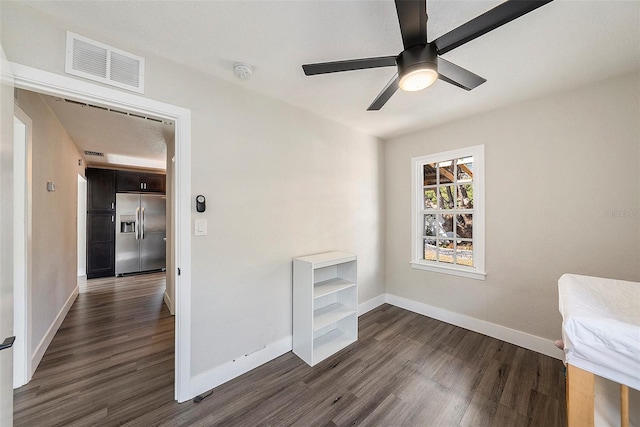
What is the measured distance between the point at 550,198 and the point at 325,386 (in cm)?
271

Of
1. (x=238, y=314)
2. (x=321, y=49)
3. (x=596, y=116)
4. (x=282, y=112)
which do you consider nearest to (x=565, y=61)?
(x=596, y=116)

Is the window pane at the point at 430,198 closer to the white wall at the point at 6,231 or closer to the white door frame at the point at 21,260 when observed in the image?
the white wall at the point at 6,231

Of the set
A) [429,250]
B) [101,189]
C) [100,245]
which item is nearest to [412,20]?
[429,250]

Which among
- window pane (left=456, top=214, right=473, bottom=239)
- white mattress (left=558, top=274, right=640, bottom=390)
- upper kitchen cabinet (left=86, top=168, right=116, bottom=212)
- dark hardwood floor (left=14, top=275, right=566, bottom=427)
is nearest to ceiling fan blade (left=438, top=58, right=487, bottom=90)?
white mattress (left=558, top=274, right=640, bottom=390)

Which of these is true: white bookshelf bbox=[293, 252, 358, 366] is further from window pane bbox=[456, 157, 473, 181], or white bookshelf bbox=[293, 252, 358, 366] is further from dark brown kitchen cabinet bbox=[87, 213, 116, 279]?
dark brown kitchen cabinet bbox=[87, 213, 116, 279]

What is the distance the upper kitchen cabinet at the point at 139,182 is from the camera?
17.2 feet

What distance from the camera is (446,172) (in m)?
3.06

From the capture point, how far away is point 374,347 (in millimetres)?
2461

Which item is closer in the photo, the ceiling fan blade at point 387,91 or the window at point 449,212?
the ceiling fan blade at point 387,91

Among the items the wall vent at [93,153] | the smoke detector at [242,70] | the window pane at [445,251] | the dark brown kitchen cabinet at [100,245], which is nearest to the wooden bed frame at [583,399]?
the window pane at [445,251]

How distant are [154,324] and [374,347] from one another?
2.72 meters

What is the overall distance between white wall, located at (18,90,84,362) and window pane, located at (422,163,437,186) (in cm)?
409

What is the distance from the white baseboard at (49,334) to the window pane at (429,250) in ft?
13.9

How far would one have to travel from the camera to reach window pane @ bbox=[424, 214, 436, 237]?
3213 millimetres
